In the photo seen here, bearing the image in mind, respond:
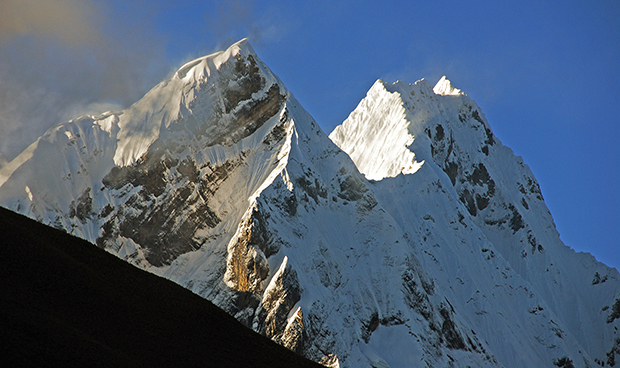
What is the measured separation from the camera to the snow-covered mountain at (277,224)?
12225cm

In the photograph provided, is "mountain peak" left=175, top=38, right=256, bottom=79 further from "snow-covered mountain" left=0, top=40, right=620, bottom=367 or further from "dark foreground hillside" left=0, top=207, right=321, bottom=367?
"dark foreground hillside" left=0, top=207, right=321, bottom=367

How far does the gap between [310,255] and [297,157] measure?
69.3 ft

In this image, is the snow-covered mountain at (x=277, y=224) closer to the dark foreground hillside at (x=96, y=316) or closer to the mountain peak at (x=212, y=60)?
the mountain peak at (x=212, y=60)

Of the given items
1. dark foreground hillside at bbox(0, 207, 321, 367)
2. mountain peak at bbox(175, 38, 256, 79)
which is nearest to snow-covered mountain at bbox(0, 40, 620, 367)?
mountain peak at bbox(175, 38, 256, 79)

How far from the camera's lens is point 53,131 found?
150625 millimetres

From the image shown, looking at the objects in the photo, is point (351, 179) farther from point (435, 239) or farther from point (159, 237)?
point (159, 237)

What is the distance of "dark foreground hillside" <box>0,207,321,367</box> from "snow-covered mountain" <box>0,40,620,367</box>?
64016 mm

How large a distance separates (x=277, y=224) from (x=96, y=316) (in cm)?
8252

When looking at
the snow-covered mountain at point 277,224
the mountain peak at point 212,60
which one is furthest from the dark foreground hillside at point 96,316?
the mountain peak at point 212,60

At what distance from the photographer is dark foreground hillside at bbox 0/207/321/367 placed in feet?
126

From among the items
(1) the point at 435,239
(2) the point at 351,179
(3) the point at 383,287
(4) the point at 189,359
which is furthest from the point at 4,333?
(1) the point at 435,239

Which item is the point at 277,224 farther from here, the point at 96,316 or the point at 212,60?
the point at 96,316

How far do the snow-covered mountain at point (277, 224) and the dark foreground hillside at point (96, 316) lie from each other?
210 ft

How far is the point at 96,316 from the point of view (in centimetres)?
4431
